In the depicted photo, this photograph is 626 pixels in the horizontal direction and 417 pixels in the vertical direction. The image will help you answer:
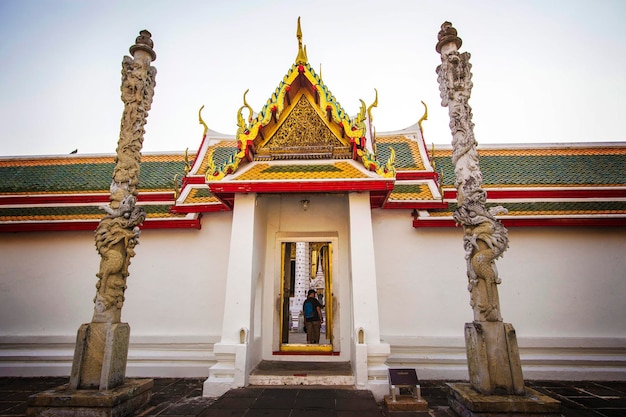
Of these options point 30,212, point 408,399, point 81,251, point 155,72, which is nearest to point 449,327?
point 408,399

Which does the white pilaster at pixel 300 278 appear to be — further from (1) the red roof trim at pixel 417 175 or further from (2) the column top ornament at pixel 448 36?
(2) the column top ornament at pixel 448 36

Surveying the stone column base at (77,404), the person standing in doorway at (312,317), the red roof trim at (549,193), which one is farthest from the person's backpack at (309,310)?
the stone column base at (77,404)

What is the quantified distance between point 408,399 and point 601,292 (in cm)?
476

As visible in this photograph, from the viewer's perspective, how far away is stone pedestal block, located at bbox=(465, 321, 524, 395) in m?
3.67

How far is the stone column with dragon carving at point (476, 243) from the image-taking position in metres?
3.71

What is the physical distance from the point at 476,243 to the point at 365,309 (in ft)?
6.09

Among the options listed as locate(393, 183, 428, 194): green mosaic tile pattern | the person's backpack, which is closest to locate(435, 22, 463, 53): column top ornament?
locate(393, 183, 428, 194): green mosaic tile pattern

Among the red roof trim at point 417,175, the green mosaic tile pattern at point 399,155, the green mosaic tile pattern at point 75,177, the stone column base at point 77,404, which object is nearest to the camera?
the stone column base at point 77,404

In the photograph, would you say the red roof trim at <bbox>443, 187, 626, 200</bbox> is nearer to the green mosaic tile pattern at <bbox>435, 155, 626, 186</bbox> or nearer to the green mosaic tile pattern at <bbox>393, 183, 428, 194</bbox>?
the green mosaic tile pattern at <bbox>435, 155, 626, 186</bbox>

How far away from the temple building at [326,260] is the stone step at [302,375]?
0.56 ft

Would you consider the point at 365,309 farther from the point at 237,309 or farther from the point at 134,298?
the point at 134,298

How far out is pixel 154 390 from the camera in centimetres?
523

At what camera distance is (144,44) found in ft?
16.0

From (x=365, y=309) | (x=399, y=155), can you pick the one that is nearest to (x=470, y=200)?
(x=365, y=309)
